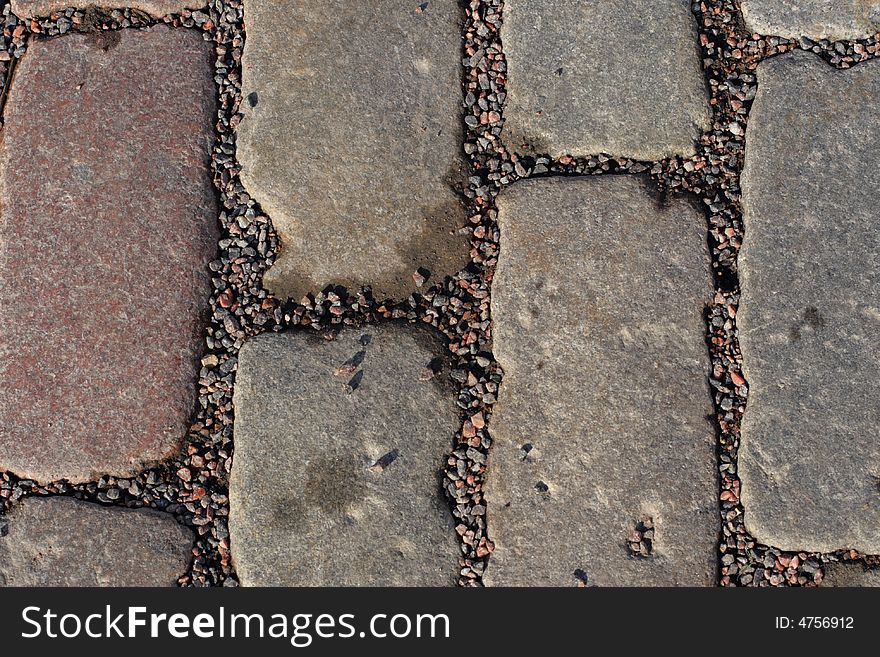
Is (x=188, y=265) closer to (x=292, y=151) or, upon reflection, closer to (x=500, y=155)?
(x=292, y=151)

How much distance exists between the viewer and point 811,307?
253cm

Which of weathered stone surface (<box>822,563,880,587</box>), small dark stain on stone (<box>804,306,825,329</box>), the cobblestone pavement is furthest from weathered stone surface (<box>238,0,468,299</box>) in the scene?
weathered stone surface (<box>822,563,880,587</box>)

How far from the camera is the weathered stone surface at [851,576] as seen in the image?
96.1 inches

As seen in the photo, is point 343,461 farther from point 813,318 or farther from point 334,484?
point 813,318

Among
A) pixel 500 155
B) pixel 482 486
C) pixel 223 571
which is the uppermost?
pixel 500 155

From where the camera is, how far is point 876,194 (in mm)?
2578

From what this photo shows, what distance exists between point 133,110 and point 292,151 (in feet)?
2.14

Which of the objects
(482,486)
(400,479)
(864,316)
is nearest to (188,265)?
(400,479)

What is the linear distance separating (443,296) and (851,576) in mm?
1765

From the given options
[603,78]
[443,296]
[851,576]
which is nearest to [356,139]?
[443,296]

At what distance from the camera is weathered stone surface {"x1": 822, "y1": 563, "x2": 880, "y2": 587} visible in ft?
8.01

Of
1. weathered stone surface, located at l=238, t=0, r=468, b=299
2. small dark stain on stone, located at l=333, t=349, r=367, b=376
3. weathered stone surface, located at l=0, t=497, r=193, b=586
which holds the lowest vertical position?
weathered stone surface, located at l=0, t=497, r=193, b=586

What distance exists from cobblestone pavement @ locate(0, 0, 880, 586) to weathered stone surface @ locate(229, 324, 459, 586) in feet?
0.04

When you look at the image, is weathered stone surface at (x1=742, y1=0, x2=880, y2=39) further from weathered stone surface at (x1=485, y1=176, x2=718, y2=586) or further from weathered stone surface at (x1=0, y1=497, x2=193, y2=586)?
weathered stone surface at (x1=0, y1=497, x2=193, y2=586)
